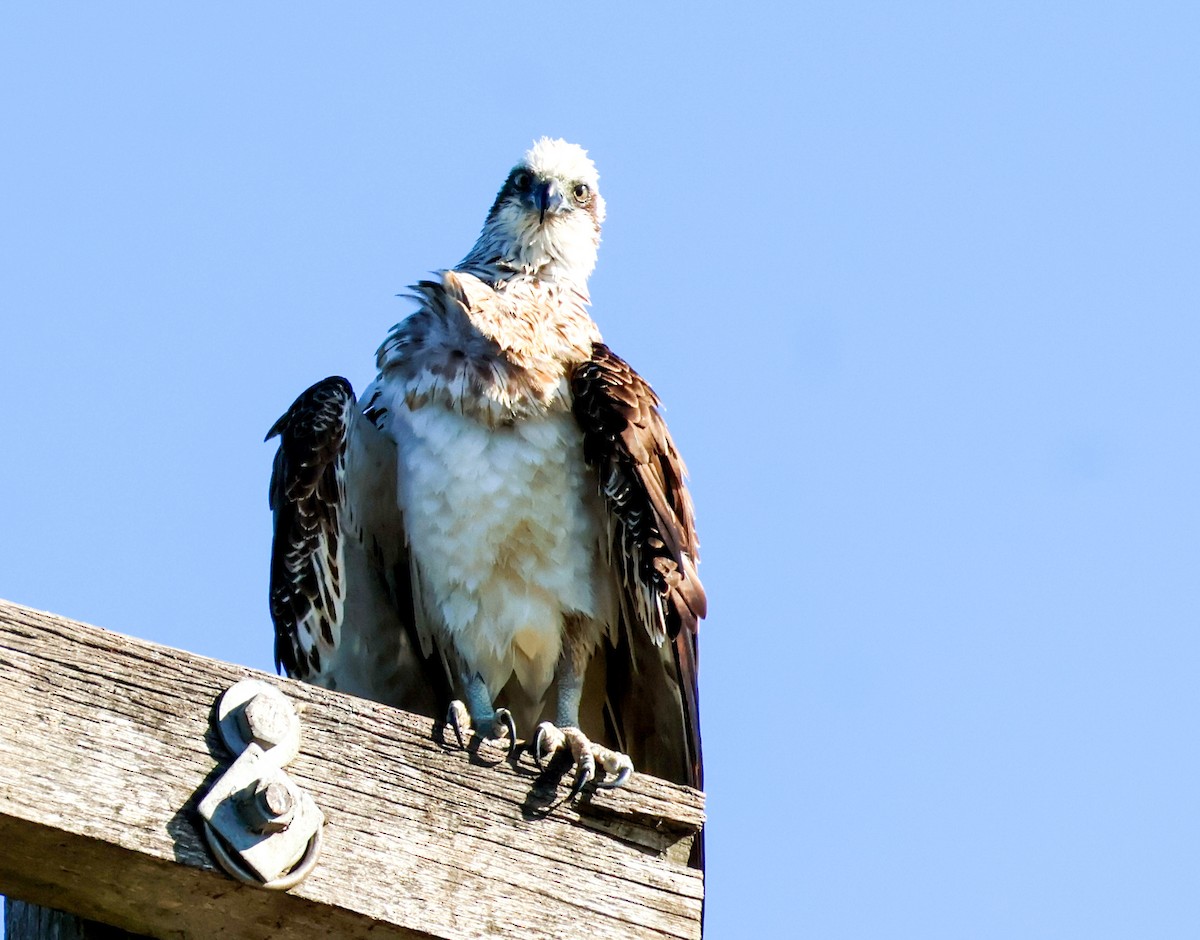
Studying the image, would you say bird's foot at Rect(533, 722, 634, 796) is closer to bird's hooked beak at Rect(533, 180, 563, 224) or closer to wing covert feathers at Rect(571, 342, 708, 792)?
wing covert feathers at Rect(571, 342, 708, 792)

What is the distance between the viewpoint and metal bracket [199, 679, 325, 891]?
237 cm

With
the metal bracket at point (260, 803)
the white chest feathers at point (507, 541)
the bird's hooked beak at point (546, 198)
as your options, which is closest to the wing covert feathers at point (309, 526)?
the white chest feathers at point (507, 541)

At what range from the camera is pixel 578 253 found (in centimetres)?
645

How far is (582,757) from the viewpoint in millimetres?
2787

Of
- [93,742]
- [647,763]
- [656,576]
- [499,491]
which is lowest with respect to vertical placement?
[93,742]

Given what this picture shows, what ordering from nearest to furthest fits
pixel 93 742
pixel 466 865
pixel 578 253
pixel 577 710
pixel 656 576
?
pixel 93 742, pixel 466 865, pixel 656 576, pixel 577 710, pixel 578 253

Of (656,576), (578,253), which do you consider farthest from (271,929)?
(578,253)

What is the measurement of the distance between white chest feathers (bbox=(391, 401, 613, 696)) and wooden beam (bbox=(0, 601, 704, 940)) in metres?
2.26

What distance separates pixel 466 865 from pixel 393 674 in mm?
2718

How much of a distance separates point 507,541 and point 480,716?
53 cm

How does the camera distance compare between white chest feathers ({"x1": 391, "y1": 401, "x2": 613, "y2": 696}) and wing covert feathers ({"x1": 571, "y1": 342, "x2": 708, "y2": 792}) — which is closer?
wing covert feathers ({"x1": 571, "y1": 342, "x2": 708, "y2": 792})

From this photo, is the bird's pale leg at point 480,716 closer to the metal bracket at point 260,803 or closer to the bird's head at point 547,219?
the metal bracket at point 260,803

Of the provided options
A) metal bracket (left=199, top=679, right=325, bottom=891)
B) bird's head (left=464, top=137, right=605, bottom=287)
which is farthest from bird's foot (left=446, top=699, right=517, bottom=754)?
bird's head (left=464, top=137, right=605, bottom=287)

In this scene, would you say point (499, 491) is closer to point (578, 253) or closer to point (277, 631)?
point (277, 631)
